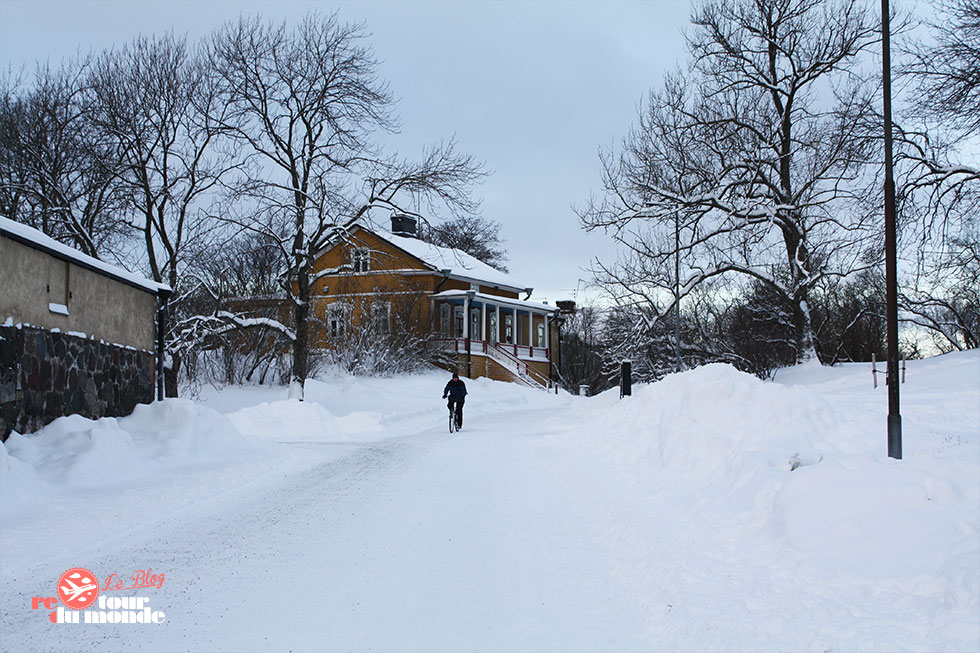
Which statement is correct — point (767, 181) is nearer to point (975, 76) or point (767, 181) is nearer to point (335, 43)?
point (975, 76)

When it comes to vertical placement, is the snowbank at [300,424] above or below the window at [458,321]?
below

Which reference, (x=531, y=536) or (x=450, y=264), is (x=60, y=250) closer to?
(x=531, y=536)

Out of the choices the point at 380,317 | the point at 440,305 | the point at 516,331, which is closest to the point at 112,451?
the point at 380,317

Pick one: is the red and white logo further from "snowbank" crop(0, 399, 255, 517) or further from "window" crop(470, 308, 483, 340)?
"window" crop(470, 308, 483, 340)

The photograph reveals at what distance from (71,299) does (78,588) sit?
848cm

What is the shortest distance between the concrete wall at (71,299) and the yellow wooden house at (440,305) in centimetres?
2199

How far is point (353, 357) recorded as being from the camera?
37375 millimetres

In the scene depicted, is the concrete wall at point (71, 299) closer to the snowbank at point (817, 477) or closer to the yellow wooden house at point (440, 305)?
the snowbank at point (817, 477)

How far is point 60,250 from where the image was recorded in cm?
1220

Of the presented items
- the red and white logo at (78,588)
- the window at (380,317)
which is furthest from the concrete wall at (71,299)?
the window at (380,317)

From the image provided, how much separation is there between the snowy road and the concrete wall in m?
4.36

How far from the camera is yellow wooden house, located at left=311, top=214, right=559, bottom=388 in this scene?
40969 millimetres

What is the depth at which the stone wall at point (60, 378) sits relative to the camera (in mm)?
10750

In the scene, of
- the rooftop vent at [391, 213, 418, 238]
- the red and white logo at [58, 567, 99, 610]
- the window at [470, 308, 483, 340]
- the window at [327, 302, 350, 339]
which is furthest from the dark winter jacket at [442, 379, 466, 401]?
the rooftop vent at [391, 213, 418, 238]
